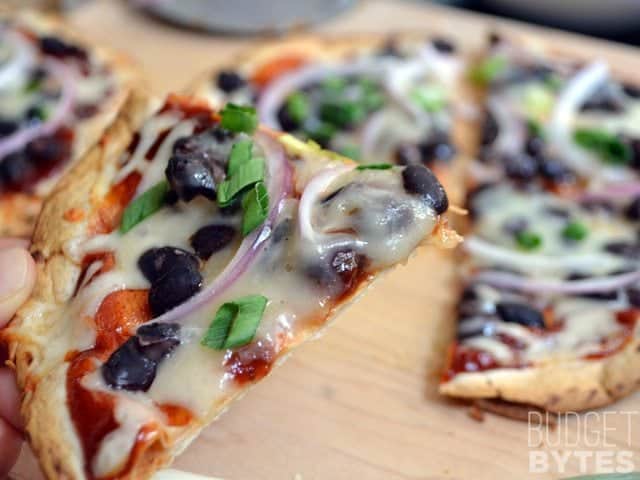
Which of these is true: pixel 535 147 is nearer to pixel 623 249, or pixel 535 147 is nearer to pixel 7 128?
pixel 623 249

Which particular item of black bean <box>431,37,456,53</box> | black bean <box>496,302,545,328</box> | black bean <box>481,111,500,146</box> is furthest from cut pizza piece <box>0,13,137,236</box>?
black bean <box>496,302,545,328</box>

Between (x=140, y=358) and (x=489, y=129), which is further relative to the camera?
(x=489, y=129)

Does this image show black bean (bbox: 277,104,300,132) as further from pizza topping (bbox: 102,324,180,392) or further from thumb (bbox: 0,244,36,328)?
pizza topping (bbox: 102,324,180,392)

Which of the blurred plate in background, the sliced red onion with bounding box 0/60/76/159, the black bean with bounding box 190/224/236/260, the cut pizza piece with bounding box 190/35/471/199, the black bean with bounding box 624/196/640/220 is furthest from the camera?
the blurred plate in background

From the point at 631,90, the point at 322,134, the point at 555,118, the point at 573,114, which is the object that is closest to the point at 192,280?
the point at 322,134

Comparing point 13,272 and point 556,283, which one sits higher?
point 13,272

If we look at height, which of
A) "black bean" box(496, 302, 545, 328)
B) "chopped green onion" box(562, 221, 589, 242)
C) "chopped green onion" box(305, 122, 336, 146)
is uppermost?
"chopped green onion" box(305, 122, 336, 146)

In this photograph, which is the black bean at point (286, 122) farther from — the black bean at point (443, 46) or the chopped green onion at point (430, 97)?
the black bean at point (443, 46)
